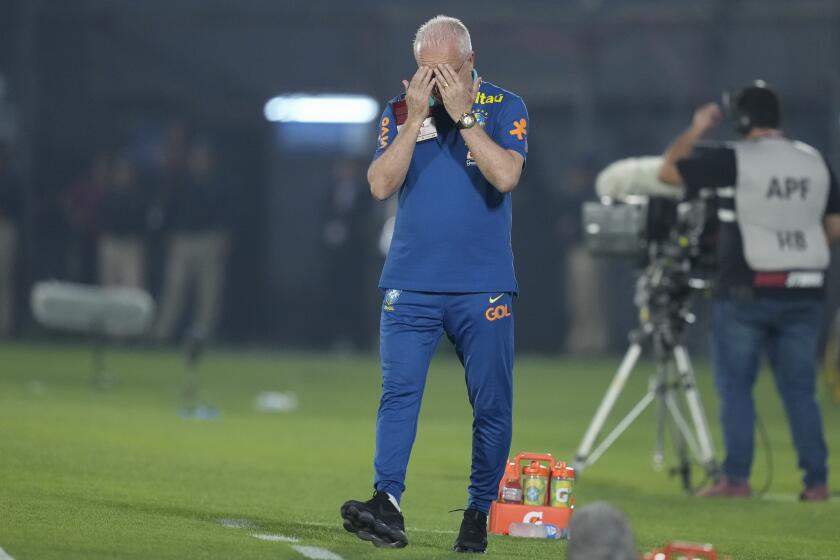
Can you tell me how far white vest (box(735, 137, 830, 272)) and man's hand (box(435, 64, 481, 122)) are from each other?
11.8 feet

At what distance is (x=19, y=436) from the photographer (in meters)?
11.0

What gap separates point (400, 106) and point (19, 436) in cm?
491

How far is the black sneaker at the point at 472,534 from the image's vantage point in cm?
705

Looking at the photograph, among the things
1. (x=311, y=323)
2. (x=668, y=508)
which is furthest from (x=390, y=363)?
(x=311, y=323)

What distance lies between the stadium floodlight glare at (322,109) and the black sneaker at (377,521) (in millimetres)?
15520

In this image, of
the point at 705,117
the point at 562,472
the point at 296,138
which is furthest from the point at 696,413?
the point at 296,138

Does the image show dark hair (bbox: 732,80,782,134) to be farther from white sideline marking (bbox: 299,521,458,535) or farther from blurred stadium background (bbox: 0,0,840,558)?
blurred stadium background (bbox: 0,0,840,558)

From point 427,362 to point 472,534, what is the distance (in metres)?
0.72

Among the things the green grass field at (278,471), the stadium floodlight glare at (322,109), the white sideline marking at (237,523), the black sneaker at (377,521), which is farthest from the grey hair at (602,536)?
Result: the stadium floodlight glare at (322,109)

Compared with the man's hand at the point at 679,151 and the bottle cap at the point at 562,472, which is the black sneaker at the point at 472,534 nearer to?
the bottle cap at the point at 562,472

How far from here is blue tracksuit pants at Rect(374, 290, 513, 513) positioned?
23.1ft

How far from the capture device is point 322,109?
73.8 feet

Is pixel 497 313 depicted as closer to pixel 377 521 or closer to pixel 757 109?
pixel 377 521

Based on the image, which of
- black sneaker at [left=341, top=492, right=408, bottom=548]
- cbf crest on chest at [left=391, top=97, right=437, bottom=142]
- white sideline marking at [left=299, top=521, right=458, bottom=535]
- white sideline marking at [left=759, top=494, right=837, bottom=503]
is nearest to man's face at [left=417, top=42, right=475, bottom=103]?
cbf crest on chest at [left=391, top=97, right=437, bottom=142]
